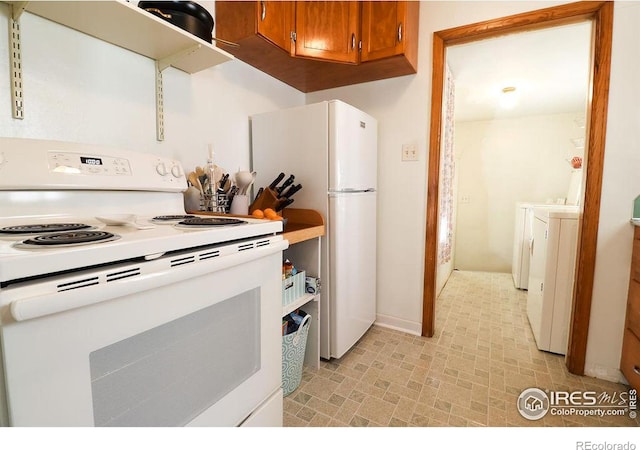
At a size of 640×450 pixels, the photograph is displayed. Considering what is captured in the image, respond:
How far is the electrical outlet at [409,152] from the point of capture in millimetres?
1980

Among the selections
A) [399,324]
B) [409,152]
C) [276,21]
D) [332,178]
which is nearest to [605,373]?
[399,324]

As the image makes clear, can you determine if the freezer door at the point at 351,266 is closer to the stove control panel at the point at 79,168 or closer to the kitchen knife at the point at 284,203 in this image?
the kitchen knife at the point at 284,203

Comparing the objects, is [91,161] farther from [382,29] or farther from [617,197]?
[617,197]

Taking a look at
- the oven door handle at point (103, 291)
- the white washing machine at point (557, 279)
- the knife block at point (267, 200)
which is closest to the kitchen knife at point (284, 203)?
the knife block at point (267, 200)

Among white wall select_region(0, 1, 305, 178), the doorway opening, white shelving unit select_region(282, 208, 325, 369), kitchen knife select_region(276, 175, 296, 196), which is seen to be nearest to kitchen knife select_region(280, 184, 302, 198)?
kitchen knife select_region(276, 175, 296, 196)

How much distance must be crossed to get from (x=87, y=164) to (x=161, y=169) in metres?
0.25

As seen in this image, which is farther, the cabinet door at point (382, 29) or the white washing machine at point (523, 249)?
the white washing machine at point (523, 249)

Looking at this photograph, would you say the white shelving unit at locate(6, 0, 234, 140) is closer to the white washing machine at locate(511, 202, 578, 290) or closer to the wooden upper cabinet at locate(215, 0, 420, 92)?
the wooden upper cabinet at locate(215, 0, 420, 92)

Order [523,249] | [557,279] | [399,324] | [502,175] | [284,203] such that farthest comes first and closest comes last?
[502,175]
[523,249]
[399,324]
[557,279]
[284,203]

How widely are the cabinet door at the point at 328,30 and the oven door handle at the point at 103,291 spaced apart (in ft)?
4.60

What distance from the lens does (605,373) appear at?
1.58m

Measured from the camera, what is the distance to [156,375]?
2.18ft

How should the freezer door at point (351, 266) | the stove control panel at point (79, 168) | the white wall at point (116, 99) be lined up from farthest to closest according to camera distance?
the freezer door at point (351, 266) < the white wall at point (116, 99) < the stove control panel at point (79, 168)

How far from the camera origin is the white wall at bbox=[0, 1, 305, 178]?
0.99 m
